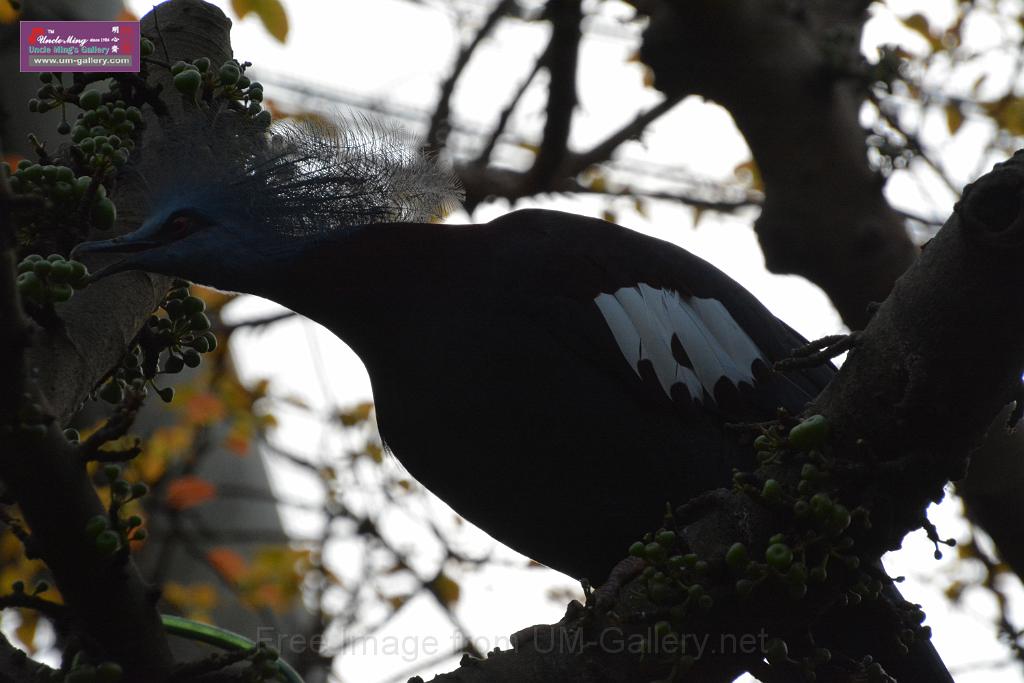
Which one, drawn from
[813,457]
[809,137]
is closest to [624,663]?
[813,457]

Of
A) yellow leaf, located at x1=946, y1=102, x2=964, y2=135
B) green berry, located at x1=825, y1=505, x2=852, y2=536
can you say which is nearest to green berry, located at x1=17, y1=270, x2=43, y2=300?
green berry, located at x1=825, y1=505, x2=852, y2=536

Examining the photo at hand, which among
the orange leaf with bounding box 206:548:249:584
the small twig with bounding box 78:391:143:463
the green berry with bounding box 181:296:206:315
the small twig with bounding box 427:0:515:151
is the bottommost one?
the small twig with bounding box 78:391:143:463

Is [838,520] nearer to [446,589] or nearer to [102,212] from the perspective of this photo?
[102,212]

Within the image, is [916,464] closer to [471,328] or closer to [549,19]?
[471,328]

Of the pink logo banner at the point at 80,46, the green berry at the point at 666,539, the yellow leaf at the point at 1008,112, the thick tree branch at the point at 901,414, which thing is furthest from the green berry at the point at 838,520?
the yellow leaf at the point at 1008,112

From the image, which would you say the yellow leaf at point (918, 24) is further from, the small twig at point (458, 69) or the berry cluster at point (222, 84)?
the berry cluster at point (222, 84)

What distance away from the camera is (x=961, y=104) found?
5.54m

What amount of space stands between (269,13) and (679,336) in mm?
1938

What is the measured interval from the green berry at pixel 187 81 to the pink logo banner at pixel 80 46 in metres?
0.16

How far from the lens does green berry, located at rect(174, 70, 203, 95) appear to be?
7.46 ft

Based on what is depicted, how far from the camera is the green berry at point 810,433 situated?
6.03ft

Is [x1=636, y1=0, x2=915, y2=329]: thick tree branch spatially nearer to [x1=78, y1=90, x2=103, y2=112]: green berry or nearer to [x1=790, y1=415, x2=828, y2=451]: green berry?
[x1=790, y1=415, x2=828, y2=451]: green berry

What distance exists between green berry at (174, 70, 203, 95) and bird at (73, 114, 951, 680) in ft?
0.89

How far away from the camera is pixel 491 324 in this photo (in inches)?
103
